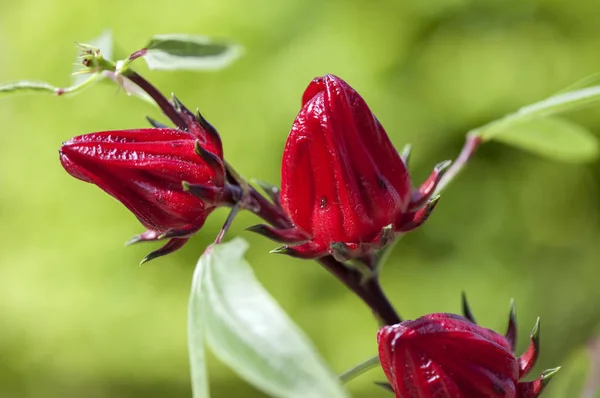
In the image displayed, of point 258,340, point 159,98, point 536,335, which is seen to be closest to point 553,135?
point 536,335

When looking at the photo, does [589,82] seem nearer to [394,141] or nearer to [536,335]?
[536,335]

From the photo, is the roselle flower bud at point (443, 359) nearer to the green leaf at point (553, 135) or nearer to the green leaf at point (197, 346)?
the green leaf at point (197, 346)

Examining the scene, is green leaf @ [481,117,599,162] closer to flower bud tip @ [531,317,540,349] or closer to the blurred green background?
flower bud tip @ [531,317,540,349]

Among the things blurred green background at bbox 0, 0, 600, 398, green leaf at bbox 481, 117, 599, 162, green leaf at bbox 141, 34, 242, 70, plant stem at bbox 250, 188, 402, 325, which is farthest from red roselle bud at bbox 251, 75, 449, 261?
blurred green background at bbox 0, 0, 600, 398

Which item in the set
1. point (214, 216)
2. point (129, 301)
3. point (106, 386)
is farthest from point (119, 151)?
point (106, 386)

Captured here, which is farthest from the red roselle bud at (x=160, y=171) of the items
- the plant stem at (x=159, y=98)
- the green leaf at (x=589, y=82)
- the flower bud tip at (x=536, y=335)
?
the green leaf at (x=589, y=82)

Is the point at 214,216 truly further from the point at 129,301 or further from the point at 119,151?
the point at 119,151
